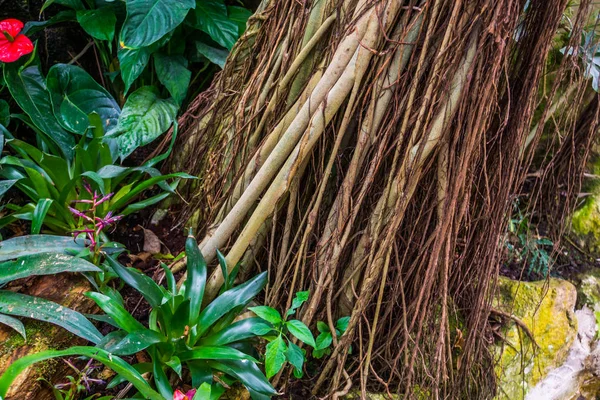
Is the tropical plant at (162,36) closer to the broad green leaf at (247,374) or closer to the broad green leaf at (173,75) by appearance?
the broad green leaf at (173,75)

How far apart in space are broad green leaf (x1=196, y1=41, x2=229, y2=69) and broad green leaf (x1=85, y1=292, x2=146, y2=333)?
3.63 feet

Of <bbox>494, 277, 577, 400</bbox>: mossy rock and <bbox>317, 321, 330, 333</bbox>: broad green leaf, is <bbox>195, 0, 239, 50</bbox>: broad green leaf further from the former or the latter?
<bbox>494, 277, 577, 400</bbox>: mossy rock

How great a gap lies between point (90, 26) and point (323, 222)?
4.04 ft

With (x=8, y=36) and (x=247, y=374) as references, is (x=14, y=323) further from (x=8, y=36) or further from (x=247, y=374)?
(x=8, y=36)

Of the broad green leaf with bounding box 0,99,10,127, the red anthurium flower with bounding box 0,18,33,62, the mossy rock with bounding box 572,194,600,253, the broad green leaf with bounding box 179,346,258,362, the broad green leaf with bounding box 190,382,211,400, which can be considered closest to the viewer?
the broad green leaf with bounding box 190,382,211,400

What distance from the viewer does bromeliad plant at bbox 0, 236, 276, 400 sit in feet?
4.46

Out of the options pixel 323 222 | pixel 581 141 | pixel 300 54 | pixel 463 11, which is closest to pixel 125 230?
pixel 323 222

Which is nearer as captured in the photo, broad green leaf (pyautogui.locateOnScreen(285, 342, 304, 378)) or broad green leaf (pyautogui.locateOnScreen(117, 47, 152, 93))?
broad green leaf (pyautogui.locateOnScreen(285, 342, 304, 378))

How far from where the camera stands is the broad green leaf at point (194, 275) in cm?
151

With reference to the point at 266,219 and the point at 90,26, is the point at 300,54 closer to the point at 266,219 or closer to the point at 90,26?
the point at 266,219

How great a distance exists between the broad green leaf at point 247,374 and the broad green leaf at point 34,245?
0.60 m

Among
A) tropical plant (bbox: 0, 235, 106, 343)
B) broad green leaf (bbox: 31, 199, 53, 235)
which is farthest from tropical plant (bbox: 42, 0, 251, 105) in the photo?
tropical plant (bbox: 0, 235, 106, 343)

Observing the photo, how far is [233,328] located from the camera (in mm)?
1471

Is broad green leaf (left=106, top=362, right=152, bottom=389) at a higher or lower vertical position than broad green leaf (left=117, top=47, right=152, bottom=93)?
lower
